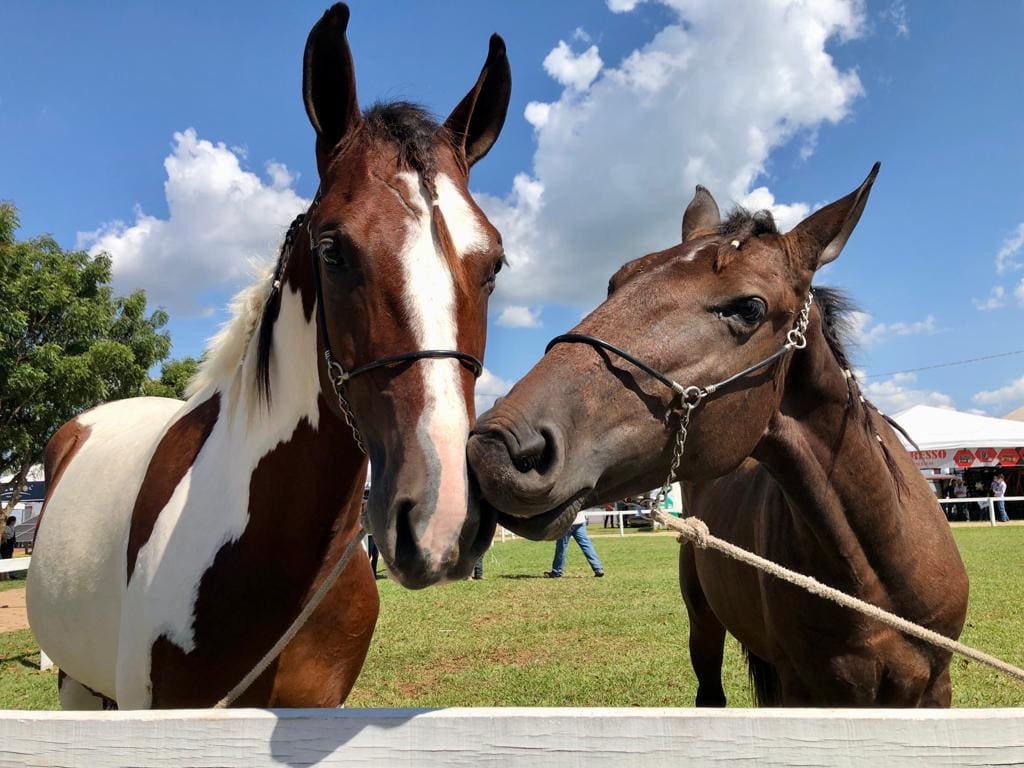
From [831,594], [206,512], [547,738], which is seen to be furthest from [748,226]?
[206,512]

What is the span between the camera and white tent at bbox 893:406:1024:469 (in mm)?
23562

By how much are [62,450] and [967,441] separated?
2709 cm

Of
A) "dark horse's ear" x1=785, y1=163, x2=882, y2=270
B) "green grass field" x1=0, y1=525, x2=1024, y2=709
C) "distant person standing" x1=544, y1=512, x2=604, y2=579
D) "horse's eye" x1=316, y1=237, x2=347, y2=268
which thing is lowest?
"green grass field" x1=0, y1=525, x2=1024, y2=709

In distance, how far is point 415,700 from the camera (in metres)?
5.74

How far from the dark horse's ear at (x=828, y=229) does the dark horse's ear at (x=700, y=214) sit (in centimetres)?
87

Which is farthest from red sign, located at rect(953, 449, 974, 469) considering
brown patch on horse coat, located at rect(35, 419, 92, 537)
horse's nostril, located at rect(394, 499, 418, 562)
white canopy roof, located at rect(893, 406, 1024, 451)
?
horse's nostril, located at rect(394, 499, 418, 562)

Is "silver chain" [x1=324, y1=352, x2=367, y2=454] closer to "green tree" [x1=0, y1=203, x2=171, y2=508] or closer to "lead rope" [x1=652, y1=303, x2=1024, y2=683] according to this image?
"lead rope" [x1=652, y1=303, x2=1024, y2=683]

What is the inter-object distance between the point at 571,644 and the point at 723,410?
236 inches

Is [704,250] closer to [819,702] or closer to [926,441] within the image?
[819,702]

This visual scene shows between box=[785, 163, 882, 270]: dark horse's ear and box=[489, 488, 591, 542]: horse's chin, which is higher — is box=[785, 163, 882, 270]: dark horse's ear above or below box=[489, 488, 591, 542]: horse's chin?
above

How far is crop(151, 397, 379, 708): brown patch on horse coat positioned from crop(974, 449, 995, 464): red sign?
91.7 ft

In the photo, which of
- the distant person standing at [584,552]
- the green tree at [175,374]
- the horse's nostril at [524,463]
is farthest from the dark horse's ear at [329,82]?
the green tree at [175,374]

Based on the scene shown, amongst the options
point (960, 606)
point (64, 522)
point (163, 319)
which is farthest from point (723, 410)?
point (163, 319)

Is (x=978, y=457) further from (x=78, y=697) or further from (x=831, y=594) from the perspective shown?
(x=78, y=697)
